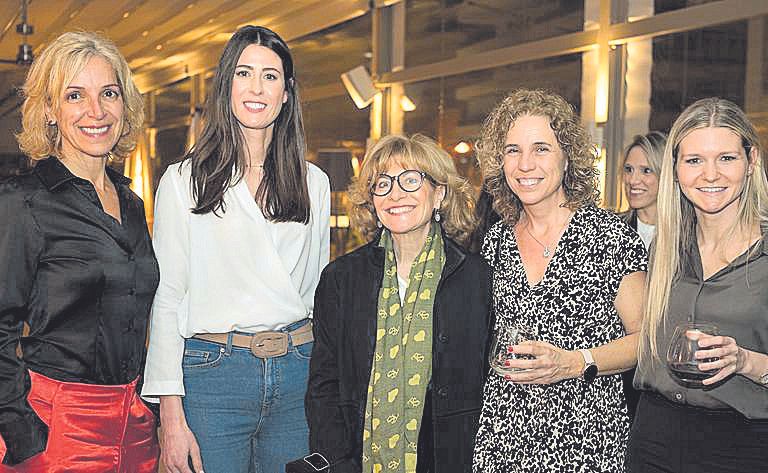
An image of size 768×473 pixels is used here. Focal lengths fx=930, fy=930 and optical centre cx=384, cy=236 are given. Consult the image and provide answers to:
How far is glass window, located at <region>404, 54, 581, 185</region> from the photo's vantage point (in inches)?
266

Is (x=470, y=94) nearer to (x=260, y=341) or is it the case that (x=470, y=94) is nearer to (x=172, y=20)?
(x=172, y=20)

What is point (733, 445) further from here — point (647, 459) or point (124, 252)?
point (124, 252)

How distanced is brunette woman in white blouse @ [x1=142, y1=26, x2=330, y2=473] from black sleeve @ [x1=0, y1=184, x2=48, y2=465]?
34 centimetres

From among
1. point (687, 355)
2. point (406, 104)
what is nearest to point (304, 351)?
point (687, 355)

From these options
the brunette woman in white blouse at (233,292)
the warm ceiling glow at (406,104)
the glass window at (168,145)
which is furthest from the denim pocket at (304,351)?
the glass window at (168,145)

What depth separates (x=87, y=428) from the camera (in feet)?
7.93

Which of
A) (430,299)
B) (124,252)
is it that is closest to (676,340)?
(430,299)

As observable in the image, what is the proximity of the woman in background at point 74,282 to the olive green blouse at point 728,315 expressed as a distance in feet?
4.57

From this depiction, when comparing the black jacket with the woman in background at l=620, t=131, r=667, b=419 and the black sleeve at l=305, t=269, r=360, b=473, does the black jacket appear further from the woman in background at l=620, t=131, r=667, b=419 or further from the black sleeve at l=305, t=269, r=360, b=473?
the woman in background at l=620, t=131, r=667, b=419

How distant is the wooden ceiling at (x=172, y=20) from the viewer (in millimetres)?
10312

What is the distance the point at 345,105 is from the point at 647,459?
823cm

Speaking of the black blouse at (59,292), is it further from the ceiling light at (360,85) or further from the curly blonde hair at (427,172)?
the ceiling light at (360,85)

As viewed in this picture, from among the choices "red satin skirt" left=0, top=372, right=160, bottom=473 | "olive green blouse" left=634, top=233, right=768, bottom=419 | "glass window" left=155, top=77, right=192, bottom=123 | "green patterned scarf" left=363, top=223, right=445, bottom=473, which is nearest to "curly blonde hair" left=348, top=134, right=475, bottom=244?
"green patterned scarf" left=363, top=223, right=445, bottom=473

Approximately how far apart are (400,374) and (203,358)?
55cm
